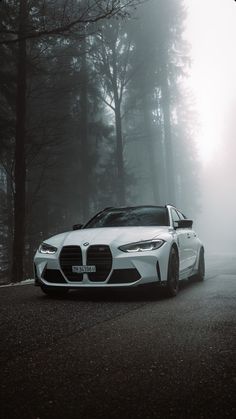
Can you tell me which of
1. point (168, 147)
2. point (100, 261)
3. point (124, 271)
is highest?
point (168, 147)

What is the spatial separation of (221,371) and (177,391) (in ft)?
1.93

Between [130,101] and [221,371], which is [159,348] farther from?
[130,101]

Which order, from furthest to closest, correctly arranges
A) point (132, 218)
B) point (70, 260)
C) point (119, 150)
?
point (119, 150)
point (132, 218)
point (70, 260)

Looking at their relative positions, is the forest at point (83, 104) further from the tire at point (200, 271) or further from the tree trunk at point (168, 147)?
the tire at point (200, 271)

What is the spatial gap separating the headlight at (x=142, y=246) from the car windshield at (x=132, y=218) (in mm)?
1190

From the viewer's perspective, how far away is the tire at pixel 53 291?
8.01 m

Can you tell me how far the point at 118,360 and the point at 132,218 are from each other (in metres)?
5.29

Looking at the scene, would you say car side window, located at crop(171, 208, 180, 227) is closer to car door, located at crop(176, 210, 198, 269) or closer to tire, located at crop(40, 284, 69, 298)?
car door, located at crop(176, 210, 198, 269)

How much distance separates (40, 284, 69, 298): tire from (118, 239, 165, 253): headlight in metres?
1.24

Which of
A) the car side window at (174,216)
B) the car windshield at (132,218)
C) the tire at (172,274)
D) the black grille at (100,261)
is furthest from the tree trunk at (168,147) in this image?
the black grille at (100,261)

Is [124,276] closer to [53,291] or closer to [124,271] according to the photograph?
[124,271]

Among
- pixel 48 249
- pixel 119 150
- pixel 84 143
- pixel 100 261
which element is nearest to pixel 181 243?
pixel 100 261

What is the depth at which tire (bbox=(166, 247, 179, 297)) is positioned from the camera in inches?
316

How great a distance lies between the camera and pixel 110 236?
7.92 metres
